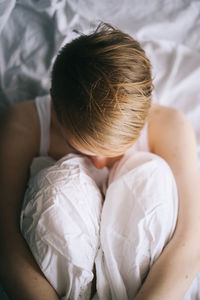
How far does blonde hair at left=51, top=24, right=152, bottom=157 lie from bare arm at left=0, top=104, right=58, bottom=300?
24 cm

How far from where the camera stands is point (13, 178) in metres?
0.76

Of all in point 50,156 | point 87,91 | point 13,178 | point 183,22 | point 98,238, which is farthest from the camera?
point 183,22

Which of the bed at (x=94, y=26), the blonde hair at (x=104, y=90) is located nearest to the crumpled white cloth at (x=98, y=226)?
the blonde hair at (x=104, y=90)

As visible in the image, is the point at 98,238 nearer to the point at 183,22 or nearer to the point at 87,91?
the point at 87,91

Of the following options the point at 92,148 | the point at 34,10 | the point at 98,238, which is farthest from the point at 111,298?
the point at 34,10

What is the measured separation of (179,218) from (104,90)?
0.38 m

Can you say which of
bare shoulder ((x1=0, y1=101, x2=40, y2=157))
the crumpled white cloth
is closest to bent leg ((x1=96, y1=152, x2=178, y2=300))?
the crumpled white cloth

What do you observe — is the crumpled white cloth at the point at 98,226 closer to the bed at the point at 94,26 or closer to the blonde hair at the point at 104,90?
the blonde hair at the point at 104,90

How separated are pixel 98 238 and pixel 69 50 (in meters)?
0.43

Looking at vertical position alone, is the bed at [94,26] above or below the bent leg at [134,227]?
above

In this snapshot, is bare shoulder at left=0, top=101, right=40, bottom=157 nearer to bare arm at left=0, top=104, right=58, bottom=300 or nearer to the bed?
bare arm at left=0, top=104, right=58, bottom=300

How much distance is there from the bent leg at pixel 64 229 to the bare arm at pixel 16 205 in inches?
2.1

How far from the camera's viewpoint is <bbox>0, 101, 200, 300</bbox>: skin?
62cm

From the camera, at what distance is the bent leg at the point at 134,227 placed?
0.61m
